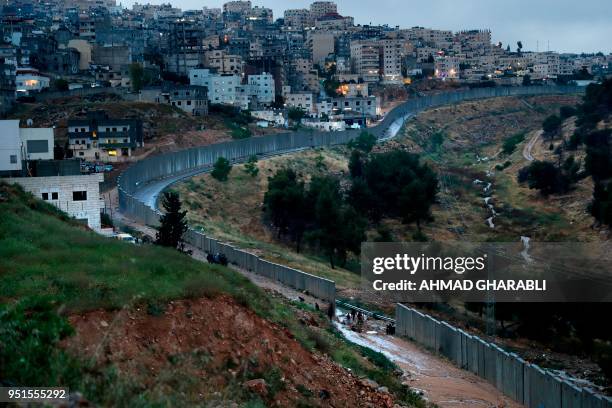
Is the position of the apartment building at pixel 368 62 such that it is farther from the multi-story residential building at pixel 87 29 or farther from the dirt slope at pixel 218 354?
the dirt slope at pixel 218 354

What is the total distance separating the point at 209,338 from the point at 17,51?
312 feet

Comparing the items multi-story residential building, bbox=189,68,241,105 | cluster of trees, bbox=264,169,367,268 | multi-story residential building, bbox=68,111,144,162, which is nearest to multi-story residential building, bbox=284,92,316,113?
multi-story residential building, bbox=189,68,241,105

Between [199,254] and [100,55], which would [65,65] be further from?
[199,254]

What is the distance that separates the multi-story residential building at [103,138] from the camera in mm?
67062

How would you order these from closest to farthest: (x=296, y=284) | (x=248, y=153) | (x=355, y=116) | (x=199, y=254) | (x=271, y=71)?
(x=296, y=284) < (x=199, y=254) < (x=248, y=153) < (x=355, y=116) < (x=271, y=71)

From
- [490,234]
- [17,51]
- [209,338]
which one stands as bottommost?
[490,234]

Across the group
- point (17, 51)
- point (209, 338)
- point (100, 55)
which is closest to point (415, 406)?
point (209, 338)

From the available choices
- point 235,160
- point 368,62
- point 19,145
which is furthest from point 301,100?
point 19,145

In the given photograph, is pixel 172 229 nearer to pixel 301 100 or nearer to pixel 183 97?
pixel 183 97

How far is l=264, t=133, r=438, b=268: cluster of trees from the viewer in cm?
4356

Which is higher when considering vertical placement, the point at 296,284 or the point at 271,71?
the point at 271,71

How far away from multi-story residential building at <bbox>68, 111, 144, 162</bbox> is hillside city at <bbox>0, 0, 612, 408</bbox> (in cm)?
17

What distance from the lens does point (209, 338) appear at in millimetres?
15195

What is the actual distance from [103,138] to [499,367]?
169ft
